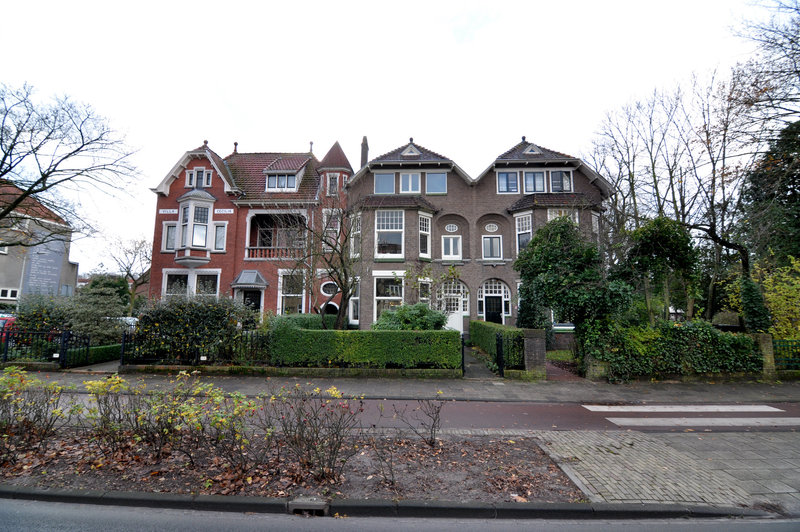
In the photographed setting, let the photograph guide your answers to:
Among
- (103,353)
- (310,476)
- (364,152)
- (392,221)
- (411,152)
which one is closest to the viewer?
(310,476)

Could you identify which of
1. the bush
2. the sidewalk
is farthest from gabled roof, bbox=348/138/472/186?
the sidewalk

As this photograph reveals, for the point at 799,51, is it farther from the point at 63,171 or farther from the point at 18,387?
the point at 63,171

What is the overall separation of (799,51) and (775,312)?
8.57m

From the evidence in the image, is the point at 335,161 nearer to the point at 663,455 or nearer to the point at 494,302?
the point at 494,302

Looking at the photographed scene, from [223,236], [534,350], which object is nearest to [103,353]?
[223,236]

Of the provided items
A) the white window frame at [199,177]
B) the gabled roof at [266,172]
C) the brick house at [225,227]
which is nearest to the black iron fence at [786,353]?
the brick house at [225,227]

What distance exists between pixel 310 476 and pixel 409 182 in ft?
66.0

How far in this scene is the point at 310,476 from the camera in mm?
4629

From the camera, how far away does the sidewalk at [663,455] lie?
4.48 m

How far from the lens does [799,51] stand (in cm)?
1073

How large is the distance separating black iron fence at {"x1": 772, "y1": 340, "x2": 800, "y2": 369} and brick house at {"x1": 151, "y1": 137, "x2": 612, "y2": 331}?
10455 millimetres

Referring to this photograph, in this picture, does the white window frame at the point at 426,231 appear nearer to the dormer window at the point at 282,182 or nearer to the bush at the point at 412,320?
the bush at the point at 412,320

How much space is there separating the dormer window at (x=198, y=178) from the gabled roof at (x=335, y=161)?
7545 mm

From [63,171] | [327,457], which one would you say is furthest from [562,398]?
[63,171]
